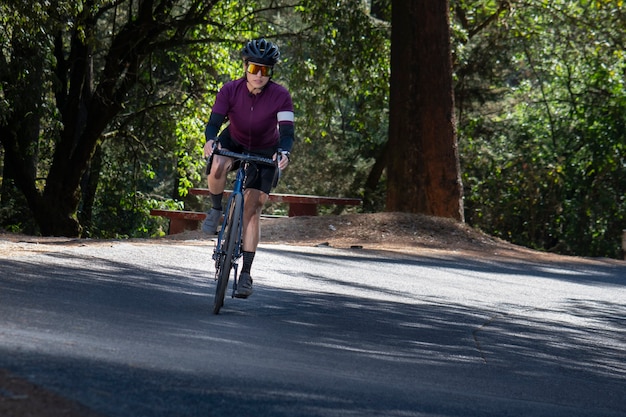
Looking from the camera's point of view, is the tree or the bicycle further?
the tree

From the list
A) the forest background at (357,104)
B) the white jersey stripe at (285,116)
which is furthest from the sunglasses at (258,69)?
the forest background at (357,104)

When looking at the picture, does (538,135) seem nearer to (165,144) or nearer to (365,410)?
(165,144)

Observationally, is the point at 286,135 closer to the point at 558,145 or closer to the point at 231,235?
the point at 231,235

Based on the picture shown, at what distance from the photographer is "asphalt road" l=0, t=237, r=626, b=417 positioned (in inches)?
217

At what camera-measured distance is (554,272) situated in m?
18.1

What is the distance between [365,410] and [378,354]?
2.83m

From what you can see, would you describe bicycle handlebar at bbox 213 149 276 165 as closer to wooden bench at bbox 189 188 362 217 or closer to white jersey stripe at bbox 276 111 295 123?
white jersey stripe at bbox 276 111 295 123

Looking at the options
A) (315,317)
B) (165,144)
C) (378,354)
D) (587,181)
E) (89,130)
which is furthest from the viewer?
(165,144)

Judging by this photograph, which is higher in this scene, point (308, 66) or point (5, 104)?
point (308, 66)

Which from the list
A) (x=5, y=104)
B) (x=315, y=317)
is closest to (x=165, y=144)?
(x=5, y=104)

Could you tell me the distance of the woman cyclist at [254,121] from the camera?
30.7 ft

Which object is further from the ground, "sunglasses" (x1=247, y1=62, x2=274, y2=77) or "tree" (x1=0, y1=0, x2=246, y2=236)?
"tree" (x1=0, y1=0, x2=246, y2=236)

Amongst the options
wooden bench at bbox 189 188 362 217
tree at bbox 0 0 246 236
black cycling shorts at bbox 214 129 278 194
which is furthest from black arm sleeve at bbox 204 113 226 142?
tree at bbox 0 0 246 236

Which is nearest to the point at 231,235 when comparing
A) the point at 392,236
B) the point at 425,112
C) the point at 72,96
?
the point at 392,236
